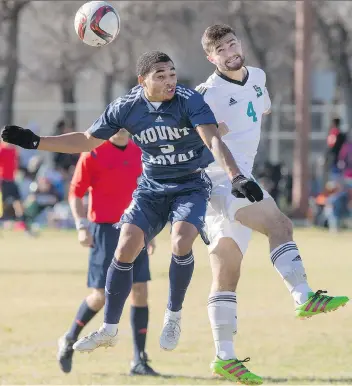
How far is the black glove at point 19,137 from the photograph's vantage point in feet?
26.9

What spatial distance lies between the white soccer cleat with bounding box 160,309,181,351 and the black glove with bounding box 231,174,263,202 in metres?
1.40

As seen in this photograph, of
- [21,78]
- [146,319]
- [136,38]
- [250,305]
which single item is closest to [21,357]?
[146,319]

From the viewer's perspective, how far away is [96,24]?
8.86m

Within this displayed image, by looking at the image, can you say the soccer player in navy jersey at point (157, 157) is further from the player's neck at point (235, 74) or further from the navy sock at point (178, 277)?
the player's neck at point (235, 74)

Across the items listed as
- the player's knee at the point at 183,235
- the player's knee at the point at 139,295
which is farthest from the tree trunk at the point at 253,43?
the player's knee at the point at 183,235

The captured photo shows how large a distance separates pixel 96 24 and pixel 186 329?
14.7 ft

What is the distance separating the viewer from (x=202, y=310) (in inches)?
544

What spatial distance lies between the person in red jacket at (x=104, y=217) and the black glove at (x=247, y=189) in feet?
8.41

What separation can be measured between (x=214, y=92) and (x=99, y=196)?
84.0 inches

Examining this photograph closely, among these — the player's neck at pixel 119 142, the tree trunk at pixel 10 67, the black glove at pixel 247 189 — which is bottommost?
the black glove at pixel 247 189

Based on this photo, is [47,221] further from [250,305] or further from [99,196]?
[99,196]

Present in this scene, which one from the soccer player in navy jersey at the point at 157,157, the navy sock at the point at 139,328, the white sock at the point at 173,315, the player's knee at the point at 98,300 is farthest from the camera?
the player's knee at the point at 98,300

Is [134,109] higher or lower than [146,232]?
higher

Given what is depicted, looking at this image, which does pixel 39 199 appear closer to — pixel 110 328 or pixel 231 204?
pixel 110 328
